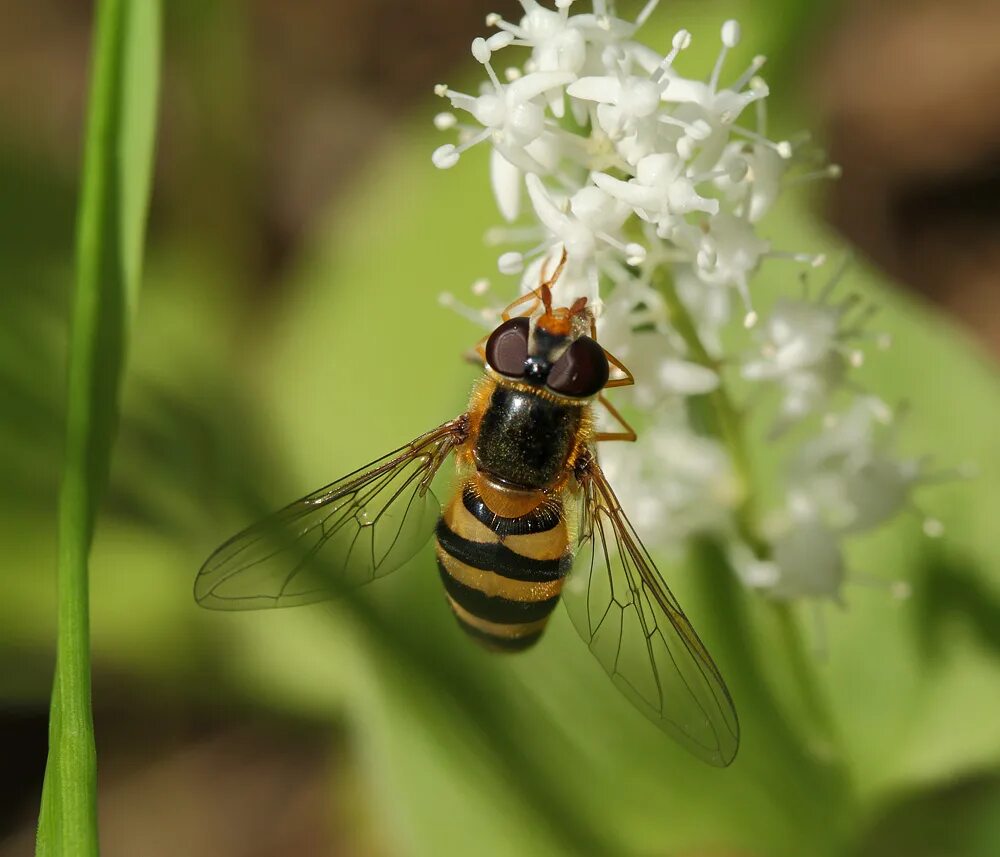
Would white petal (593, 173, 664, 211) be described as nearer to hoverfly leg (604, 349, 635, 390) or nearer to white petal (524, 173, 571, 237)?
white petal (524, 173, 571, 237)

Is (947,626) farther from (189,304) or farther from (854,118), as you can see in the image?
(189,304)

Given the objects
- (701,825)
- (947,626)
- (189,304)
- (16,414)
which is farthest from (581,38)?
(189,304)

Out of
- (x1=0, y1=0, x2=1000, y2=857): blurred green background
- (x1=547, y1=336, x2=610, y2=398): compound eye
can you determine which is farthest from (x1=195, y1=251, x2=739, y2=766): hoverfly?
(x1=0, y1=0, x2=1000, y2=857): blurred green background

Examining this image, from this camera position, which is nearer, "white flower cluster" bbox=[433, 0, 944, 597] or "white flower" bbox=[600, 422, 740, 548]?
"white flower cluster" bbox=[433, 0, 944, 597]

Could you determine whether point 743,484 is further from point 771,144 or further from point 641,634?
point 771,144

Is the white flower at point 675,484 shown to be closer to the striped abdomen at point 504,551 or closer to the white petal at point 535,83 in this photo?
the striped abdomen at point 504,551

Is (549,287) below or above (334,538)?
above

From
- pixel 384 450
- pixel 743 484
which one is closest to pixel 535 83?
pixel 743 484
